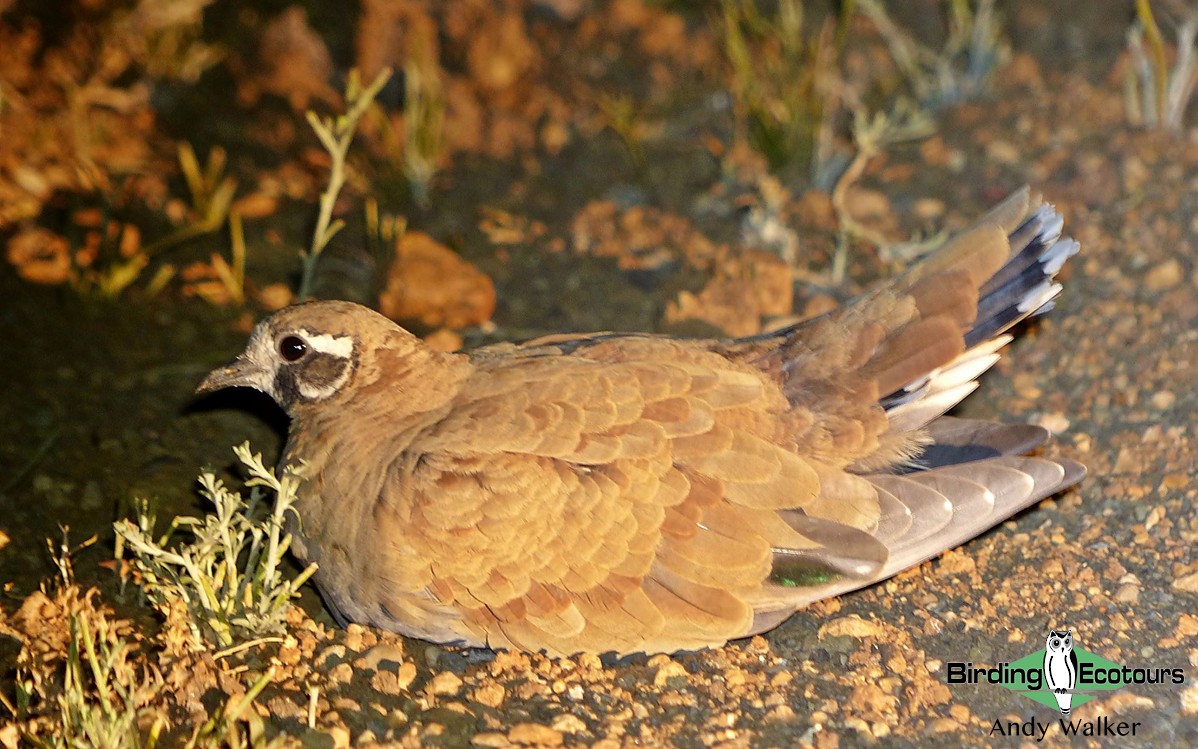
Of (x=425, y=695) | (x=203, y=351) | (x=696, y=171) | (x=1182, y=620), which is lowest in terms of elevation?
(x=425, y=695)

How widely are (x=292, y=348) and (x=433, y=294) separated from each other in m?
1.20

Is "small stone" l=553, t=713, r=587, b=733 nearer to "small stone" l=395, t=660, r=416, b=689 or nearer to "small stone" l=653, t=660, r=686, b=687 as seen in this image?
"small stone" l=653, t=660, r=686, b=687

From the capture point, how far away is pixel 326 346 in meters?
3.88

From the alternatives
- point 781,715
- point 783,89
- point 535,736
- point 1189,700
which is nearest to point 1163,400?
point 1189,700

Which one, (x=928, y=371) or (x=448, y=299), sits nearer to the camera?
(x=928, y=371)

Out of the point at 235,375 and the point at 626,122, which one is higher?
the point at 626,122

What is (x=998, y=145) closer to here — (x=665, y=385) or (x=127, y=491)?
(x=665, y=385)

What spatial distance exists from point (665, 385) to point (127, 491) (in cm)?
198

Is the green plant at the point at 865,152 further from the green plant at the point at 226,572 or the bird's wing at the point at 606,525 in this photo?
the green plant at the point at 226,572

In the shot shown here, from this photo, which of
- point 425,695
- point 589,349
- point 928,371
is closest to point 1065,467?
point 928,371

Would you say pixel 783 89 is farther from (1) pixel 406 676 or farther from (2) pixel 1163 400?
(1) pixel 406 676

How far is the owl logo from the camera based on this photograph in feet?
Answer: 11.4

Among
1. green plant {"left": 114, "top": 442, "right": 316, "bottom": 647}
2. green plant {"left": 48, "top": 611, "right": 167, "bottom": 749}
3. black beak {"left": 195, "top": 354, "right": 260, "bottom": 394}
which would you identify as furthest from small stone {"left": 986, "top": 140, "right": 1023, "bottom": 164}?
green plant {"left": 48, "top": 611, "right": 167, "bottom": 749}

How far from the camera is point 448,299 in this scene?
5.07 m
